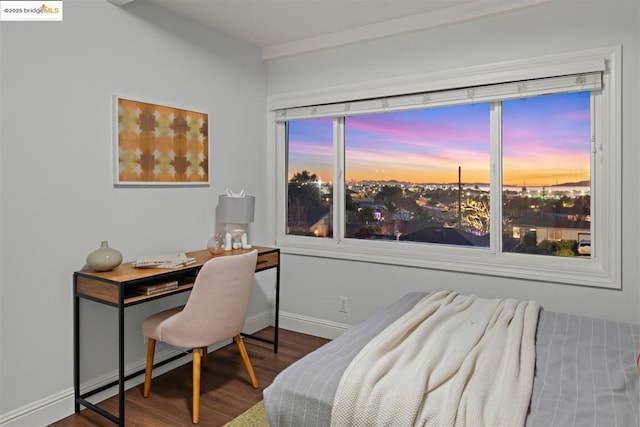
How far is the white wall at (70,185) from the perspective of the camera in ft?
7.56

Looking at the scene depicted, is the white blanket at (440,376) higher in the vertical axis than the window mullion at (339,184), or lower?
lower

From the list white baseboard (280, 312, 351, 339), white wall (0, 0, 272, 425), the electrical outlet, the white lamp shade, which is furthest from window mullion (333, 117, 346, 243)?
white wall (0, 0, 272, 425)

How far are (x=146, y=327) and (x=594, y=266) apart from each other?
2827 millimetres

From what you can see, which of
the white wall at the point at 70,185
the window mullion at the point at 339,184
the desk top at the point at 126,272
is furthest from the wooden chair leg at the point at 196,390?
the window mullion at the point at 339,184

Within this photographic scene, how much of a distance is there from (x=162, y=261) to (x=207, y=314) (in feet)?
1.51

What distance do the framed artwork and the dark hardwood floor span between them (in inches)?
53.6

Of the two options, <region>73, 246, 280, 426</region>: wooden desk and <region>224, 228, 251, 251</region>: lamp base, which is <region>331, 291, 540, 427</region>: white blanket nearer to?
<region>73, 246, 280, 426</region>: wooden desk

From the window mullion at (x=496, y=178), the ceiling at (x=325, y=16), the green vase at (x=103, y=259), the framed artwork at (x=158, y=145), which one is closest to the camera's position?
the green vase at (x=103, y=259)

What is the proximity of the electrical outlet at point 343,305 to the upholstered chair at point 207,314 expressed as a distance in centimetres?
122

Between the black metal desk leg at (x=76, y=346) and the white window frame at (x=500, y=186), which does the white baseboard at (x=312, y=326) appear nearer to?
the white window frame at (x=500, y=186)

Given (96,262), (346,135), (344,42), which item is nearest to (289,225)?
(346,135)

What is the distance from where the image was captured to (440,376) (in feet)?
5.18

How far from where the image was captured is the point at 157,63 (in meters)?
3.04

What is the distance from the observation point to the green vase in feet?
8.04
